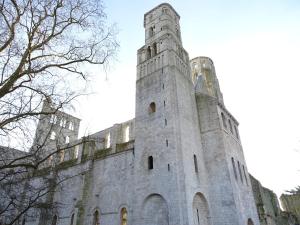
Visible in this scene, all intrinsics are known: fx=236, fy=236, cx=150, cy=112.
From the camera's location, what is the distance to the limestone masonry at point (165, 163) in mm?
17422

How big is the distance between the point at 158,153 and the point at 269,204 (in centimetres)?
1850

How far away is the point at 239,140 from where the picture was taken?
2612 centimetres

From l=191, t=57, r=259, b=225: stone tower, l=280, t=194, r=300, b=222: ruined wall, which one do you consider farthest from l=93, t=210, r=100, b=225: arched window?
l=280, t=194, r=300, b=222: ruined wall

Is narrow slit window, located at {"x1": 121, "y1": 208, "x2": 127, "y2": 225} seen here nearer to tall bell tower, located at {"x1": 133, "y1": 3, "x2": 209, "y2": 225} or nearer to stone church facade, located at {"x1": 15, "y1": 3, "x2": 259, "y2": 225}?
stone church facade, located at {"x1": 15, "y1": 3, "x2": 259, "y2": 225}

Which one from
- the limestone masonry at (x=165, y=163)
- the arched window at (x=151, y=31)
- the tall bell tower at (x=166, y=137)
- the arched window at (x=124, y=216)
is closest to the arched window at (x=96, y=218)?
the limestone masonry at (x=165, y=163)

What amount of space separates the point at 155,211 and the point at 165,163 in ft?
11.5

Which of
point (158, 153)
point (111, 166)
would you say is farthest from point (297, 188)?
point (111, 166)

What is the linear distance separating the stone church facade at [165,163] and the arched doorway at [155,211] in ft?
0.22

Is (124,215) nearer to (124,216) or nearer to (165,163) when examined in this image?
(124,216)

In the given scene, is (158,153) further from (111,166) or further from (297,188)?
(297,188)

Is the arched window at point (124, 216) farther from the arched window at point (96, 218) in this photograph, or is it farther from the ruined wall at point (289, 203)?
the ruined wall at point (289, 203)

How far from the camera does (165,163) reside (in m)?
18.0

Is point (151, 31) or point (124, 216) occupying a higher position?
point (151, 31)

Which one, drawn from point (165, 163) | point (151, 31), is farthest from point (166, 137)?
point (151, 31)
